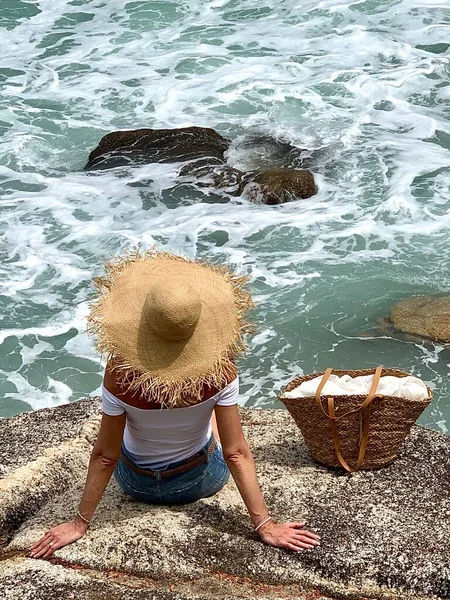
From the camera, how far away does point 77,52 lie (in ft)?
54.4

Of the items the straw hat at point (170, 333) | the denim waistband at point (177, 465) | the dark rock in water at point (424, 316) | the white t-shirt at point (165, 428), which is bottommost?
the dark rock in water at point (424, 316)

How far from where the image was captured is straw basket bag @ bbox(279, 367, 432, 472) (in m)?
4.04

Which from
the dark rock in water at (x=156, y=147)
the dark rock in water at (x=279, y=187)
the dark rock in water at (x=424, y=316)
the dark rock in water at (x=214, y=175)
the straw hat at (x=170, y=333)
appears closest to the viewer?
the straw hat at (x=170, y=333)

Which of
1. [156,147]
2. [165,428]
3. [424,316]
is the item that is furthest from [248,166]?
[165,428]

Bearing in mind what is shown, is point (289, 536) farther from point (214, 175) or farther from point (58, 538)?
point (214, 175)

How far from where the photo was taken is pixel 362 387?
4145 millimetres

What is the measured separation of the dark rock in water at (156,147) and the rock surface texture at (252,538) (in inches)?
331

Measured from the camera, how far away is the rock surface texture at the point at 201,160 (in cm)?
1142

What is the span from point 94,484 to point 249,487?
2.06ft

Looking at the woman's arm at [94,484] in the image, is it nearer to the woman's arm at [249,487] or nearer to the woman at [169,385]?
the woman at [169,385]

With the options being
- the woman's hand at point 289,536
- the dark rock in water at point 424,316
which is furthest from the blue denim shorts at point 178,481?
the dark rock in water at point 424,316

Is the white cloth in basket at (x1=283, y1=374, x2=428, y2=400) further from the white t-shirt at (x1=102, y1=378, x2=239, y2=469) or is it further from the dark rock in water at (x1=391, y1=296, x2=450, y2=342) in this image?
the dark rock in water at (x1=391, y1=296, x2=450, y2=342)

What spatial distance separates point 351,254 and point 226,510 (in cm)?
654

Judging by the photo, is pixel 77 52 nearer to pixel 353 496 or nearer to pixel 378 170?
pixel 378 170
